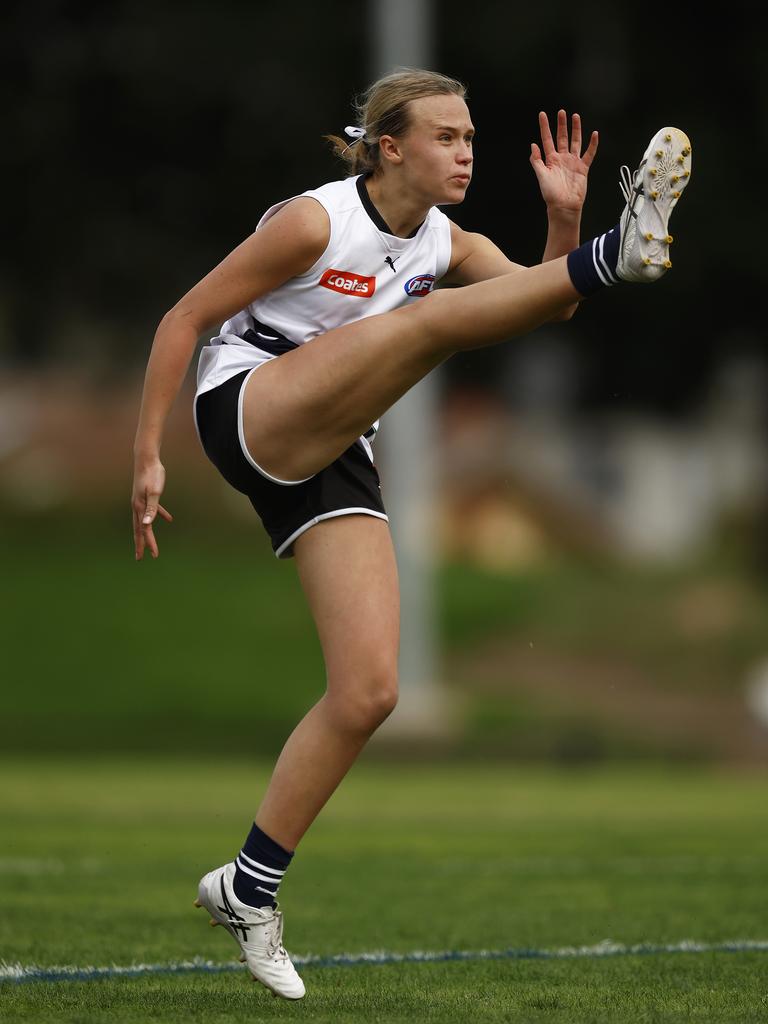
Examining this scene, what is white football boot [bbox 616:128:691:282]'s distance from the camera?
4.37m

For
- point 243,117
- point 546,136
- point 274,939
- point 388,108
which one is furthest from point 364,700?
point 243,117

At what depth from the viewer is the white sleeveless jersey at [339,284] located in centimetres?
466

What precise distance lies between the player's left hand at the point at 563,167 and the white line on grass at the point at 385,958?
2.14 meters

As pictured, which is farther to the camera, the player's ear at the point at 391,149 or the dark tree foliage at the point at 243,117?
the dark tree foliage at the point at 243,117

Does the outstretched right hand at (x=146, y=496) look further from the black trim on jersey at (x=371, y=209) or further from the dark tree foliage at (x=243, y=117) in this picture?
the dark tree foliage at (x=243, y=117)

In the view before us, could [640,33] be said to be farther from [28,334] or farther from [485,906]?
[485,906]

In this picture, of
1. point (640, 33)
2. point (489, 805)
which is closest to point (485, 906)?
point (489, 805)

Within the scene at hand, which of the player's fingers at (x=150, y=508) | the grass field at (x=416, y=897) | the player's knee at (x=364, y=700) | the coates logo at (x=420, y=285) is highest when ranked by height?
the coates logo at (x=420, y=285)

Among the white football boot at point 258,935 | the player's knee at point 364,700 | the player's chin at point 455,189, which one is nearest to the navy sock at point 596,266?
the player's chin at point 455,189

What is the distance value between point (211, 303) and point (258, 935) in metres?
1.57

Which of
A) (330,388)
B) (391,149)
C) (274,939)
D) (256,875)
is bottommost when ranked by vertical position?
(274,939)

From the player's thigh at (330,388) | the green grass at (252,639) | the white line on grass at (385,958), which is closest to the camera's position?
the player's thigh at (330,388)

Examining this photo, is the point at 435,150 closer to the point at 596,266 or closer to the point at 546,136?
the point at 546,136

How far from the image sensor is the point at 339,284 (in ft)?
A: 15.4
